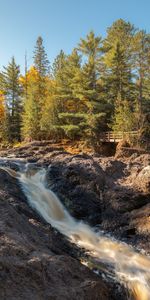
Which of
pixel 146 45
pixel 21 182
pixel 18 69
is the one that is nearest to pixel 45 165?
pixel 21 182

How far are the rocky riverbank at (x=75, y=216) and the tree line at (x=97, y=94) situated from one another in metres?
8.55

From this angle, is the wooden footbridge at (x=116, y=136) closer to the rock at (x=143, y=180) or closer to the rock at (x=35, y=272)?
the rock at (x=143, y=180)

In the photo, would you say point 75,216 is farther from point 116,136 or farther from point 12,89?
point 12,89

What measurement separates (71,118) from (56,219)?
1865 cm

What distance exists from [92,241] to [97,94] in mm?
19392

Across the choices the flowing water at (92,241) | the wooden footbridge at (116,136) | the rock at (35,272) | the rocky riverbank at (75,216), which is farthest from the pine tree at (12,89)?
the rock at (35,272)

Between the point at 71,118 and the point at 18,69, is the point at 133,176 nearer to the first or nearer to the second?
the point at 71,118

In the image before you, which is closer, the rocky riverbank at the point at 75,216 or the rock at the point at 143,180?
the rocky riverbank at the point at 75,216

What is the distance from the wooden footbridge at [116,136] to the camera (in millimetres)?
22756

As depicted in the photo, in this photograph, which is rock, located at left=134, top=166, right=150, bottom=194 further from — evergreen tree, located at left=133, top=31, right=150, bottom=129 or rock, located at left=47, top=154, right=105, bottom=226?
evergreen tree, located at left=133, top=31, right=150, bottom=129

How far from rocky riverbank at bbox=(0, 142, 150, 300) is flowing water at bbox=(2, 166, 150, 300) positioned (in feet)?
1.38

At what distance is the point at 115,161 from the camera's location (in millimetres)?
14172

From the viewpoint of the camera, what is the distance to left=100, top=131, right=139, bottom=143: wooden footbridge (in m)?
22.8

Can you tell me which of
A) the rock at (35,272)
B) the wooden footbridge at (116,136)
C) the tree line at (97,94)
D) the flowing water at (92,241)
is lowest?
the flowing water at (92,241)
